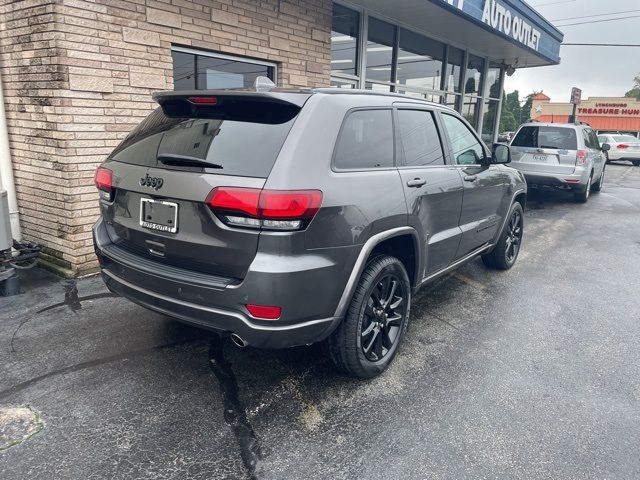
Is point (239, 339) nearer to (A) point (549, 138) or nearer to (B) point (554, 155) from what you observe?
(B) point (554, 155)

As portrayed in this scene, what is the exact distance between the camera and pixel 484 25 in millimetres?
9203

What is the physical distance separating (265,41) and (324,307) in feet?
16.1

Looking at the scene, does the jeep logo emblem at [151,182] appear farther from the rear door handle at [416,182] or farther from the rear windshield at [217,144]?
the rear door handle at [416,182]

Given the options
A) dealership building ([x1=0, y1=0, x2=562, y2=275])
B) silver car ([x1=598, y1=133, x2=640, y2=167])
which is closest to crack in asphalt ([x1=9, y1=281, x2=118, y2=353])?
dealership building ([x1=0, y1=0, x2=562, y2=275])

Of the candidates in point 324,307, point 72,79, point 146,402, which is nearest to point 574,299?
point 324,307

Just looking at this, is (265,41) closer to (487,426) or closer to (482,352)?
(482,352)

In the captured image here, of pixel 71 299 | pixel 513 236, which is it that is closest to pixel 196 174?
pixel 71 299

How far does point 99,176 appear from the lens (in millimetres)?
3143

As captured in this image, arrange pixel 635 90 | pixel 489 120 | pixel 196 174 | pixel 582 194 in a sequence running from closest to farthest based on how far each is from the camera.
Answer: pixel 196 174 < pixel 582 194 < pixel 489 120 < pixel 635 90

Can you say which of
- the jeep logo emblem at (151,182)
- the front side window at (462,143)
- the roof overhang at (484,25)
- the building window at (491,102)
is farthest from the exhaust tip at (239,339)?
the building window at (491,102)

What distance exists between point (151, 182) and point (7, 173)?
11.8ft

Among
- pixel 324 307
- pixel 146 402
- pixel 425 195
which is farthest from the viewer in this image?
pixel 425 195

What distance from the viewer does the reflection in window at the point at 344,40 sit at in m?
8.15

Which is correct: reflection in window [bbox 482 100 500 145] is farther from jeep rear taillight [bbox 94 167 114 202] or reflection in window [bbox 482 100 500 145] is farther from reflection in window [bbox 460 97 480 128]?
jeep rear taillight [bbox 94 167 114 202]
